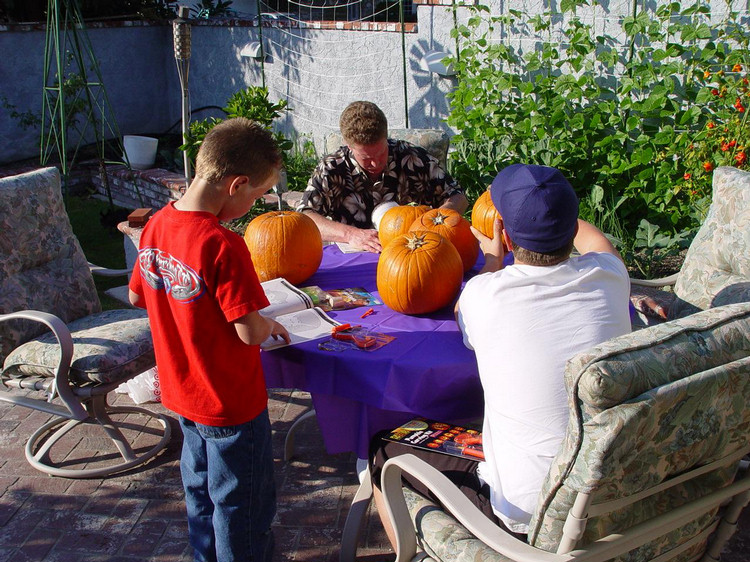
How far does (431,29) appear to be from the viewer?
680cm

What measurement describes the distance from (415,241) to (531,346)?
865 mm

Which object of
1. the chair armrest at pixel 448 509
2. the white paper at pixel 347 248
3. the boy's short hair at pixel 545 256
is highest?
the boy's short hair at pixel 545 256

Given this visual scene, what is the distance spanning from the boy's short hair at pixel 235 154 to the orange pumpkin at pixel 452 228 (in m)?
0.92

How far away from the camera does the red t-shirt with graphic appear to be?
2070 mm

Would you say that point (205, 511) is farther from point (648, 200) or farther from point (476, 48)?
point (476, 48)

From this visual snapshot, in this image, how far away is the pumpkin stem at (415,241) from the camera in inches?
104

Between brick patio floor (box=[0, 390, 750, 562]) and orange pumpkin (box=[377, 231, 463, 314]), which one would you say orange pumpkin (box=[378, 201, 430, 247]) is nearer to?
orange pumpkin (box=[377, 231, 463, 314])

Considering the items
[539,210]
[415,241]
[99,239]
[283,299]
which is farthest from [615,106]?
[99,239]

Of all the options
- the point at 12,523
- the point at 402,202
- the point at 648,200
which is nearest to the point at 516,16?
the point at 648,200

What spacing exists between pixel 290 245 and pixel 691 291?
2.03 metres

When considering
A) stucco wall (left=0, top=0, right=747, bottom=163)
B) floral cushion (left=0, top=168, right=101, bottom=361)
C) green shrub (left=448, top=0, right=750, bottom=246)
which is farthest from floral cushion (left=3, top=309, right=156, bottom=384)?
stucco wall (left=0, top=0, right=747, bottom=163)

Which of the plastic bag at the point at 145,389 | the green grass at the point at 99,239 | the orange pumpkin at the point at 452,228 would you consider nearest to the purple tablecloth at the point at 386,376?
the orange pumpkin at the point at 452,228

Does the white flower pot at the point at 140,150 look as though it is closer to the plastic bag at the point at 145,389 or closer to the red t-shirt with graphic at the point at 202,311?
the plastic bag at the point at 145,389

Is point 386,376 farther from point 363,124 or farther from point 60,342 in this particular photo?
point 363,124
